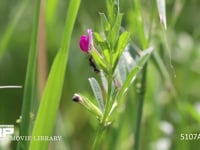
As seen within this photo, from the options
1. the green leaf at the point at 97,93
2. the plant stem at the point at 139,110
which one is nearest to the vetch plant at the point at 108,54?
the green leaf at the point at 97,93

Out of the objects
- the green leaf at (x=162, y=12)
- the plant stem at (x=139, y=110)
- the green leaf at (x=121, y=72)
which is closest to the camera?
the green leaf at (x=162, y=12)

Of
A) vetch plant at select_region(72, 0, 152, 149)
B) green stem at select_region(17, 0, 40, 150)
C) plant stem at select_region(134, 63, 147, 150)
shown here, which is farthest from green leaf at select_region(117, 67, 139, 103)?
plant stem at select_region(134, 63, 147, 150)

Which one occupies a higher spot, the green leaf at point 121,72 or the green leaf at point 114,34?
the green leaf at point 114,34

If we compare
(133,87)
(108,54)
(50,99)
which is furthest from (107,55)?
(133,87)

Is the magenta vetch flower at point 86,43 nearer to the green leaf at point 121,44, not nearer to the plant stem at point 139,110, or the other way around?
the green leaf at point 121,44

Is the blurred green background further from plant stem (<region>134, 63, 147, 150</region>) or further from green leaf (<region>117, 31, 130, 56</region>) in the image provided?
green leaf (<region>117, 31, 130, 56</region>)

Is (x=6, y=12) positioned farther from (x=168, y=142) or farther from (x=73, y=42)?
(x=168, y=142)

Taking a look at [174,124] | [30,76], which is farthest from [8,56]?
[30,76]

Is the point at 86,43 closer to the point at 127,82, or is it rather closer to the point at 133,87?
the point at 127,82
